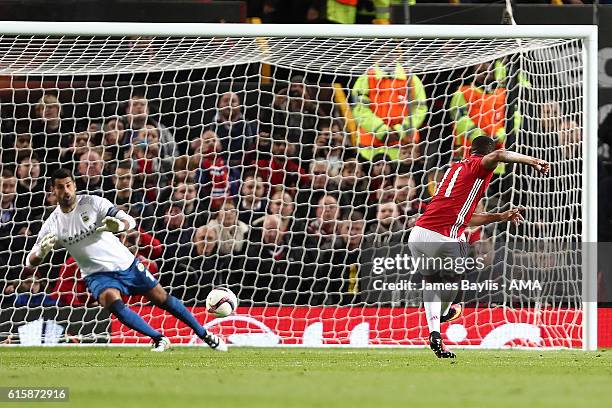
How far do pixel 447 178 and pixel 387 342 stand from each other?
7.79ft

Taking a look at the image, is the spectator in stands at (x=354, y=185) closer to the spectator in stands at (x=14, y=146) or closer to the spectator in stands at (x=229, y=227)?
the spectator in stands at (x=229, y=227)

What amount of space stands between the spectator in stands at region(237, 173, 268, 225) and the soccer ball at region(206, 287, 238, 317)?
1.72m

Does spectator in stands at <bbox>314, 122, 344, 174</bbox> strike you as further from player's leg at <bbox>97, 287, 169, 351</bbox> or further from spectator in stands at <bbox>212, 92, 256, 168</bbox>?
player's leg at <bbox>97, 287, 169, 351</bbox>

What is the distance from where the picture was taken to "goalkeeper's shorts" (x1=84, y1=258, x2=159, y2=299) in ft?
37.7

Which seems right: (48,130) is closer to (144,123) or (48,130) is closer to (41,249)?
(144,123)

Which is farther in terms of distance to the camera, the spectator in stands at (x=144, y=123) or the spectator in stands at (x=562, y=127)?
the spectator in stands at (x=144, y=123)

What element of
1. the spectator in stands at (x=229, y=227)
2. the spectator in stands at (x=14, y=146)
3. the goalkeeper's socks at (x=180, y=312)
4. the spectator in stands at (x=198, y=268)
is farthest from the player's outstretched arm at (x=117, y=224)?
the spectator in stands at (x=14, y=146)

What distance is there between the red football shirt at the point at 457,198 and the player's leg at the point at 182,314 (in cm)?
221

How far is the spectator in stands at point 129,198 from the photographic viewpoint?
12.9 metres

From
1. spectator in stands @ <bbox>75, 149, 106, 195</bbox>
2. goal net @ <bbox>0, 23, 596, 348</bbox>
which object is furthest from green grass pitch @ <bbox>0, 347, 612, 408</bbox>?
spectator in stands @ <bbox>75, 149, 106, 195</bbox>

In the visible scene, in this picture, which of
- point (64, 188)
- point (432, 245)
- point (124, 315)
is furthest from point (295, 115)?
point (124, 315)

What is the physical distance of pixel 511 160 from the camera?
1016 centimetres

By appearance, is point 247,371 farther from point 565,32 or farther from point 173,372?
point 565,32

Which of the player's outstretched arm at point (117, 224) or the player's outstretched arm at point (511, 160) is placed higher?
the player's outstretched arm at point (511, 160)
